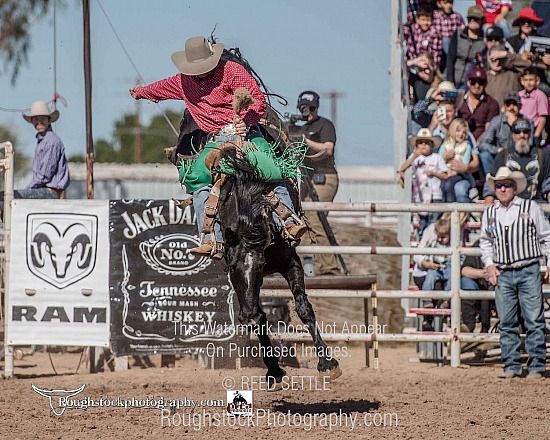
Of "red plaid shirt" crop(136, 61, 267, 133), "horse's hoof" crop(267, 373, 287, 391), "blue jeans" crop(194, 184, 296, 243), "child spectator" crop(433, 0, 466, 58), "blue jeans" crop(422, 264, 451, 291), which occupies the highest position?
"child spectator" crop(433, 0, 466, 58)

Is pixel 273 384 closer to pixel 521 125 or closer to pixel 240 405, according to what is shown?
pixel 240 405

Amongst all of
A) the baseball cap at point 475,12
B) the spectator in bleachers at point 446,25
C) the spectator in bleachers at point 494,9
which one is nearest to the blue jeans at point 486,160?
the spectator in bleachers at point 446,25

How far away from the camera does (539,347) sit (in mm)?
8359

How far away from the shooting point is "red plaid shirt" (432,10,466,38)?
12203 mm

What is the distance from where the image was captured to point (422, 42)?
1229 cm

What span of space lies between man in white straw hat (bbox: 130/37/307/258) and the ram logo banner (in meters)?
2.25

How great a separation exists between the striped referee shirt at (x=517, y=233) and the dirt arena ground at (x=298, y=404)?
3.48ft

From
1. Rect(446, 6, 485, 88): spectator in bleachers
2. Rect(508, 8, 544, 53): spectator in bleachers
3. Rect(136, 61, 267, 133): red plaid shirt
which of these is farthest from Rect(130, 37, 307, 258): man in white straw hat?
Rect(508, 8, 544, 53): spectator in bleachers

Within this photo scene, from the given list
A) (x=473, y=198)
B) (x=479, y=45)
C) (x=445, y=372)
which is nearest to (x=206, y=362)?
(x=445, y=372)

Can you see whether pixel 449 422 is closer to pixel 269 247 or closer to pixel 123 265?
pixel 269 247

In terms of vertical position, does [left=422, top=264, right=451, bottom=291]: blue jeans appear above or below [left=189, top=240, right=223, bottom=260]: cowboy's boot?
below

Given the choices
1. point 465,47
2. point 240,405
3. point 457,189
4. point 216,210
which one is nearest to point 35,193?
point 216,210

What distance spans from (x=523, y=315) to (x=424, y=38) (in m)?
4.97

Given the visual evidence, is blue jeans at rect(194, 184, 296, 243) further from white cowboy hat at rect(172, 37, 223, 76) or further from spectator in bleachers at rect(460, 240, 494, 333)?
spectator in bleachers at rect(460, 240, 494, 333)
